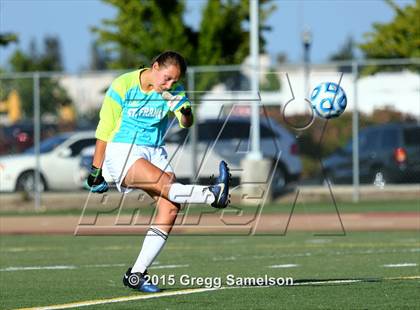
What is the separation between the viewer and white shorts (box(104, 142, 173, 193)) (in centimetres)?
958

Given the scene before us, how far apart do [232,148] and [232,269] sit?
13.5 m

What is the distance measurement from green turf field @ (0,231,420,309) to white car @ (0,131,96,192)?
6847 mm

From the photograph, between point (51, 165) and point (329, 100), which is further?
point (51, 165)

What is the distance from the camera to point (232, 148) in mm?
25203

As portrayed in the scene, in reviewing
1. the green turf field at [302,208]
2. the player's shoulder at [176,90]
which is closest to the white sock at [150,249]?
the player's shoulder at [176,90]

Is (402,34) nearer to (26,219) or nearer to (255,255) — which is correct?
(26,219)

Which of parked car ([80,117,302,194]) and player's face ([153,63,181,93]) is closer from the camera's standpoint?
player's face ([153,63,181,93])

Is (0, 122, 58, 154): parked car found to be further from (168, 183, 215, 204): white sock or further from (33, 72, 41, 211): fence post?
(168, 183, 215, 204): white sock

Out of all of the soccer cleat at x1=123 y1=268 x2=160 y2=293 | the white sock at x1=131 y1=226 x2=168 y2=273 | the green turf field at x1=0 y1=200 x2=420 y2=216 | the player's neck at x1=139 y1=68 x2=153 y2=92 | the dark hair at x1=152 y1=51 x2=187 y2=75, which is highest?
the dark hair at x1=152 y1=51 x2=187 y2=75

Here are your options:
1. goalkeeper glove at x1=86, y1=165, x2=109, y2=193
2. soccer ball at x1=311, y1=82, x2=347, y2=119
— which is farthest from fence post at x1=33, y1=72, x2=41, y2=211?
goalkeeper glove at x1=86, y1=165, x2=109, y2=193

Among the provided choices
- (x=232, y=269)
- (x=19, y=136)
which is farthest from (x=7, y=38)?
(x=232, y=269)

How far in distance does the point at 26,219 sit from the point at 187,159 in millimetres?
4044

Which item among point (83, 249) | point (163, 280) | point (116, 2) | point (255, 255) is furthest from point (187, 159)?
point (163, 280)

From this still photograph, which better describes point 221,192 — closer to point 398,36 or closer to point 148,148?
point 148,148
